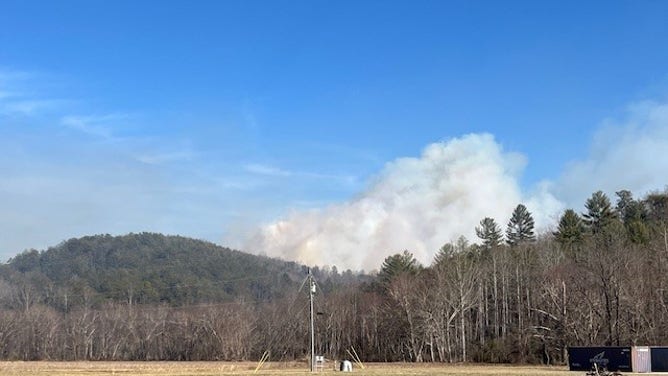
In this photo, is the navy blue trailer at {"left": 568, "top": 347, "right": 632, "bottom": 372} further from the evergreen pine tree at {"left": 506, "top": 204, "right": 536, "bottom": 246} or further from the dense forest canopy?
the evergreen pine tree at {"left": 506, "top": 204, "right": 536, "bottom": 246}

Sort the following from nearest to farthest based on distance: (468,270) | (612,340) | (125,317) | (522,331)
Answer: (612,340), (522,331), (468,270), (125,317)

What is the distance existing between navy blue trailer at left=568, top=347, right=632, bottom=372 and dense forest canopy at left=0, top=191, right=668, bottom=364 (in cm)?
3137

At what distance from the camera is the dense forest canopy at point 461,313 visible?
9906cm

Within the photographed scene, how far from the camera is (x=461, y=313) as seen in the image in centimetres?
11281

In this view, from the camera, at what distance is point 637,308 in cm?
9688

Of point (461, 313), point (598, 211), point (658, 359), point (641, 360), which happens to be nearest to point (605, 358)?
point (641, 360)

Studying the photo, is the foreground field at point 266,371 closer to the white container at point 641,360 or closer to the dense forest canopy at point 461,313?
the white container at point 641,360

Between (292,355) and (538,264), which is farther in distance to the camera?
(292,355)

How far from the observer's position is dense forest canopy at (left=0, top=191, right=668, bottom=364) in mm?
99062

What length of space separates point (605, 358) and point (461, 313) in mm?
50304

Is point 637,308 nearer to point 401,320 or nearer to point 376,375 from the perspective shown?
point 401,320

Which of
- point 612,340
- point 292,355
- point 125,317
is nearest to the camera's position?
point 612,340

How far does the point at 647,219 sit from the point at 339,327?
60.6 m

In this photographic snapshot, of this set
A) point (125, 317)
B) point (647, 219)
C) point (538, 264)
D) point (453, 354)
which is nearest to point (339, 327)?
point (453, 354)
